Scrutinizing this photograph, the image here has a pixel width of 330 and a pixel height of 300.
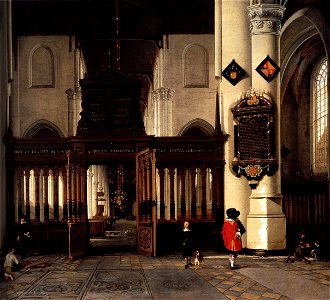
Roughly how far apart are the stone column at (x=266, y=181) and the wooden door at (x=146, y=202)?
85.5 inches

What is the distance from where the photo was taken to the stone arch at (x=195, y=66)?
62.8 ft

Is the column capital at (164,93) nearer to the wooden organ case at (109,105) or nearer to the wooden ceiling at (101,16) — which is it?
the wooden ceiling at (101,16)

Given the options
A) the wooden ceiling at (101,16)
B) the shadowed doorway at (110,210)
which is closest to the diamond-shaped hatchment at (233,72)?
the shadowed doorway at (110,210)

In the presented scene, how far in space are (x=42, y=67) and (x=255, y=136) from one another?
9.65 meters

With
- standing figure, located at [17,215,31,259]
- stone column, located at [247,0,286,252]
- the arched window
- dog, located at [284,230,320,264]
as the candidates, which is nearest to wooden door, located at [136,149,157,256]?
stone column, located at [247,0,286,252]

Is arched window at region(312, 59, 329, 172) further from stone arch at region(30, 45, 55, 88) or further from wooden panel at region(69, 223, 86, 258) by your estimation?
wooden panel at region(69, 223, 86, 258)

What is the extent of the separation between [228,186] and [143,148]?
2207 mm

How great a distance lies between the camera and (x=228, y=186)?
12.4 m

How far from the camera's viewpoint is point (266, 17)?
12125mm

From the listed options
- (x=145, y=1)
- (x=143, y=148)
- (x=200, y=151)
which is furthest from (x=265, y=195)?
(x=145, y=1)

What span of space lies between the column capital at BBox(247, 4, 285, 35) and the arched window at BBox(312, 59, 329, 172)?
832 cm

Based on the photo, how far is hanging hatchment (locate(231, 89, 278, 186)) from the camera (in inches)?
471

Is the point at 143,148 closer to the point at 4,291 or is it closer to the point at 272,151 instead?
the point at 272,151

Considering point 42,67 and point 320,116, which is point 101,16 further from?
point 320,116
